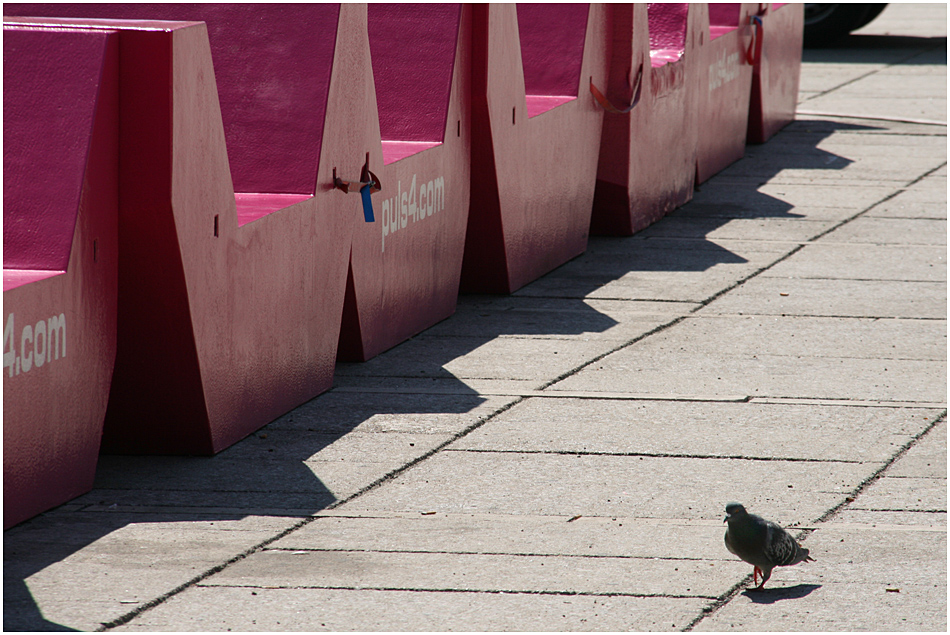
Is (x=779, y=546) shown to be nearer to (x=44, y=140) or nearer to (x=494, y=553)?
(x=494, y=553)

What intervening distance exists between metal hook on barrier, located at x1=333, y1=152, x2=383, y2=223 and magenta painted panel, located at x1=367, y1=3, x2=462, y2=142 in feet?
3.29

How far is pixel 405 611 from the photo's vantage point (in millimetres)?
4734

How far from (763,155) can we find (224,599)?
36.2 feet

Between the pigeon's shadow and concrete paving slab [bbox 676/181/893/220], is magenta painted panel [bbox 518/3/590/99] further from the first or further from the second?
the pigeon's shadow

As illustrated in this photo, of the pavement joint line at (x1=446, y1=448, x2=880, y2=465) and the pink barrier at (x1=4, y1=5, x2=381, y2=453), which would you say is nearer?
the pink barrier at (x1=4, y1=5, x2=381, y2=453)

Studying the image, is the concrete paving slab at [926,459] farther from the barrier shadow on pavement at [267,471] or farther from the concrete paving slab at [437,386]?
the concrete paving slab at [437,386]

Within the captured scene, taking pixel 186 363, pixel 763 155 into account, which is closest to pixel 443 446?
pixel 186 363

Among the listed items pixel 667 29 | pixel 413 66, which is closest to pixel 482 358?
pixel 413 66

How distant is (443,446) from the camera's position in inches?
259

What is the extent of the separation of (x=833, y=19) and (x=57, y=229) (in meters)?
18.8

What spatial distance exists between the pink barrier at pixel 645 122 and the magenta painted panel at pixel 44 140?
5693 mm

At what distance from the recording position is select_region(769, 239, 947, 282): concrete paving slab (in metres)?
10.1

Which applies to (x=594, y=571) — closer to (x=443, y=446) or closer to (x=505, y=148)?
(x=443, y=446)

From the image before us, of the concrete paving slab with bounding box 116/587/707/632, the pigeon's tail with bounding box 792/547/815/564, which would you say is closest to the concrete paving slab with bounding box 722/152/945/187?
the pigeon's tail with bounding box 792/547/815/564
